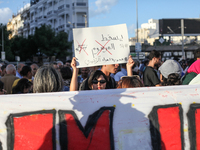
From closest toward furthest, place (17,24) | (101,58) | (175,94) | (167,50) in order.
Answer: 1. (175,94)
2. (101,58)
3. (167,50)
4. (17,24)

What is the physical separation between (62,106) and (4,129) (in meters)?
0.64

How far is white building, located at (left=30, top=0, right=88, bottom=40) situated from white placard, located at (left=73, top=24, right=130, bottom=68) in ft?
159

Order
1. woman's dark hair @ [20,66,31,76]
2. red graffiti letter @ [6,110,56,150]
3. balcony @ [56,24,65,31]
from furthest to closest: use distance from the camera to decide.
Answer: balcony @ [56,24,65,31] → woman's dark hair @ [20,66,31,76] → red graffiti letter @ [6,110,56,150]

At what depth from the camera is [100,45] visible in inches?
130

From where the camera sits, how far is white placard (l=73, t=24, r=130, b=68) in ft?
10.6

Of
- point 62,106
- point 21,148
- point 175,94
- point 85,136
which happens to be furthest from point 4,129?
point 175,94

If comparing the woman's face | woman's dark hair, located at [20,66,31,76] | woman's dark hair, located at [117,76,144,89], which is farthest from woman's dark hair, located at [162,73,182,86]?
woman's dark hair, located at [20,66,31,76]

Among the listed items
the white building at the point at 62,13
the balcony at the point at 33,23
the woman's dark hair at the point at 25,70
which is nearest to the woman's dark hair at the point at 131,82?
the woman's dark hair at the point at 25,70

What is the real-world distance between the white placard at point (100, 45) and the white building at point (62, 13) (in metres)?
48.4

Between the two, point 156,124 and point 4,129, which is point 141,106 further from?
point 4,129

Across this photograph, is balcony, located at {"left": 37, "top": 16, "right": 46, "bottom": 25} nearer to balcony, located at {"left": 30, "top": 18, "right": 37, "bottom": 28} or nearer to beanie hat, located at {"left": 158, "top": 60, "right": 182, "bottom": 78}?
balcony, located at {"left": 30, "top": 18, "right": 37, "bottom": 28}

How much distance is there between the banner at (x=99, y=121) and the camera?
2770 millimetres

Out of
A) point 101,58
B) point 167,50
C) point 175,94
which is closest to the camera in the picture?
point 175,94

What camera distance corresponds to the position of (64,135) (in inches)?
110
